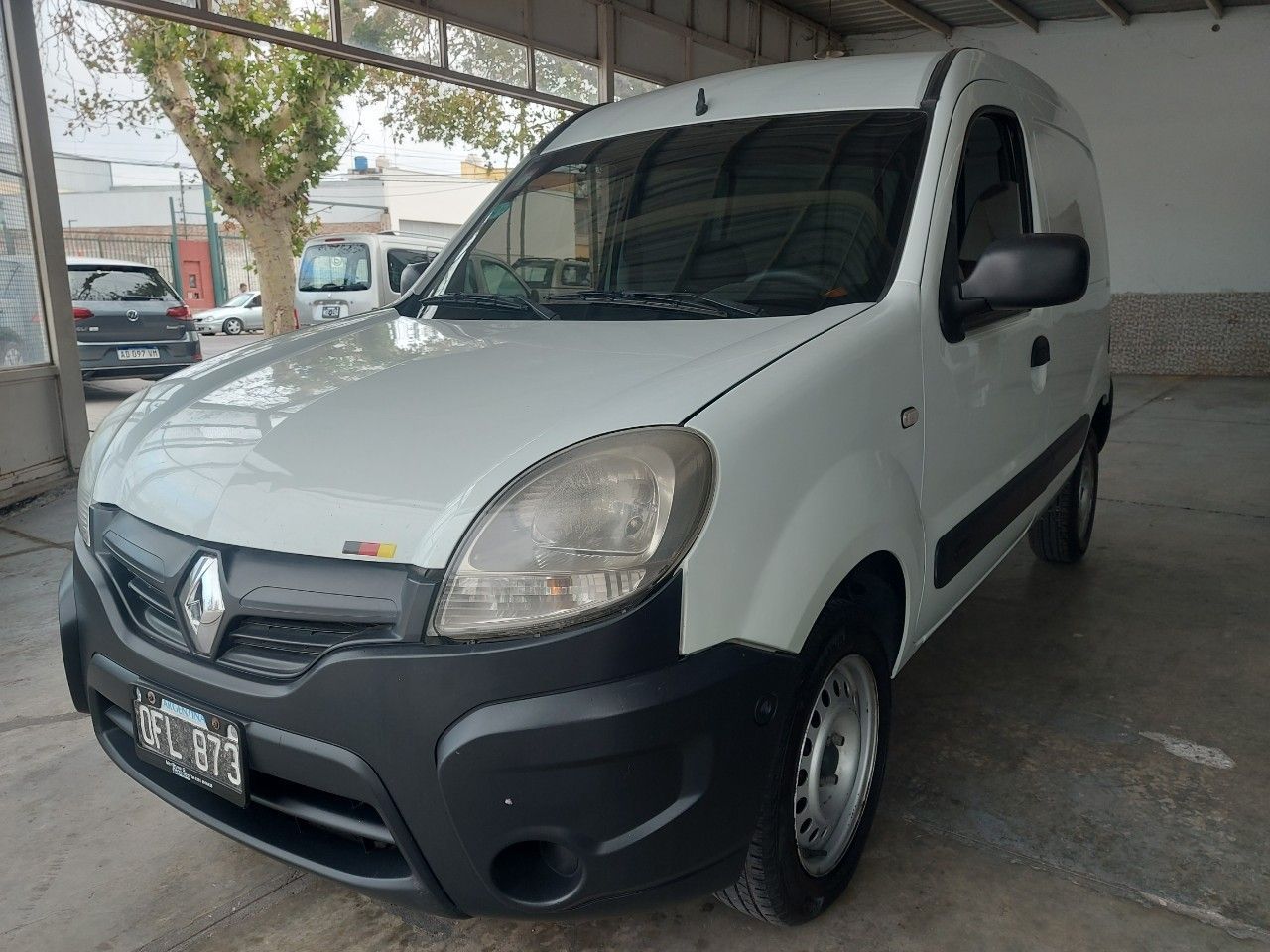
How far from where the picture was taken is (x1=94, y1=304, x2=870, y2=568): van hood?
1424 mm

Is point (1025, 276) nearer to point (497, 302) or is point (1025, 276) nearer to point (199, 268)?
point (497, 302)

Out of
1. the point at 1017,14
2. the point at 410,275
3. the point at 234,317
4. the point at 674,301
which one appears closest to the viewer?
the point at 674,301

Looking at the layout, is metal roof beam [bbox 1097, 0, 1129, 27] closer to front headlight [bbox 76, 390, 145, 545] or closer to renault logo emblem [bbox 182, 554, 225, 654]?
front headlight [bbox 76, 390, 145, 545]

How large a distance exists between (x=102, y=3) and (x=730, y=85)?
16.1 ft

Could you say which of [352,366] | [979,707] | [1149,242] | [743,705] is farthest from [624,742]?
[1149,242]

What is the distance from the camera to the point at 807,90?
97.6 inches

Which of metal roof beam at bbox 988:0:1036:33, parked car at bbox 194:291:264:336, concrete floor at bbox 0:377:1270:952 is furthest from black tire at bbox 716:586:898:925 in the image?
parked car at bbox 194:291:264:336

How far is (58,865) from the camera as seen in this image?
2129 mm

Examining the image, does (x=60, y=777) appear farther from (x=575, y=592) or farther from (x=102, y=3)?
(x=102, y=3)

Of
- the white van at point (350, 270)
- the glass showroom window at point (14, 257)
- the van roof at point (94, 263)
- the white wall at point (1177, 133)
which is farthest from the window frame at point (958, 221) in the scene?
the white van at point (350, 270)

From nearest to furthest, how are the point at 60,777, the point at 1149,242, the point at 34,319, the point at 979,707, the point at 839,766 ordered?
the point at 839,766 < the point at 60,777 < the point at 979,707 < the point at 34,319 < the point at 1149,242

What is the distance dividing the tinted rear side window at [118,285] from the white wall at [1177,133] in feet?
31.1

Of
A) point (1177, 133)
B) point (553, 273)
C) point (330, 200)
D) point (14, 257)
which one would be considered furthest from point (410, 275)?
point (330, 200)

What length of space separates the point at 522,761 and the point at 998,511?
1587 millimetres
